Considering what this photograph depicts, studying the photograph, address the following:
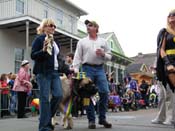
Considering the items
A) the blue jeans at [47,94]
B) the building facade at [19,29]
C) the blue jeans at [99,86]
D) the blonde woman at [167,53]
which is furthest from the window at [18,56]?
the blonde woman at [167,53]

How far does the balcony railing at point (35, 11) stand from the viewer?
21.2 metres

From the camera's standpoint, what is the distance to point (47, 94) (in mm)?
5977

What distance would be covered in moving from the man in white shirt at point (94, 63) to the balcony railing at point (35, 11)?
Answer: 13001 millimetres

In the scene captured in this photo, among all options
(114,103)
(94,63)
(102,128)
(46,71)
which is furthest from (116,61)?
(46,71)

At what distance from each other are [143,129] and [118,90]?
11.7 meters

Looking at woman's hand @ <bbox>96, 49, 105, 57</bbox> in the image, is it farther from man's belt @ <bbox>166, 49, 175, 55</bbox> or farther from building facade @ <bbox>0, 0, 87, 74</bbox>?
building facade @ <bbox>0, 0, 87, 74</bbox>

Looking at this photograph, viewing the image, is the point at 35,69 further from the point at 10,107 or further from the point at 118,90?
the point at 118,90

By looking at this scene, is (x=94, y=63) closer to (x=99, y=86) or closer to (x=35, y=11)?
(x=99, y=86)

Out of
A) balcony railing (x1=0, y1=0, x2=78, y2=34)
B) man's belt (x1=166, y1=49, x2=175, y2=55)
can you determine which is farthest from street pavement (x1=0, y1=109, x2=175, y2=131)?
balcony railing (x1=0, y1=0, x2=78, y2=34)

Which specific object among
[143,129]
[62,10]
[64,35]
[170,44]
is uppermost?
[62,10]

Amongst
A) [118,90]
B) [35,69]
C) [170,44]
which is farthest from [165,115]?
[118,90]

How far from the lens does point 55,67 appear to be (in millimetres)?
6160

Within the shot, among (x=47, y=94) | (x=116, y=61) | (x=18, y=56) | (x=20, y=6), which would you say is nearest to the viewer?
(x=47, y=94)

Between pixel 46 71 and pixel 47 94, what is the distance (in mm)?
357
